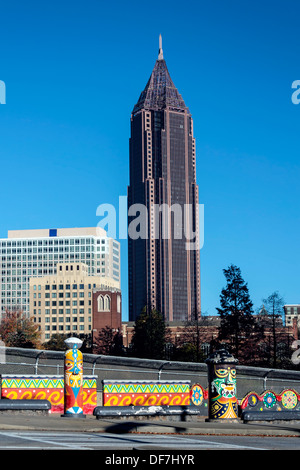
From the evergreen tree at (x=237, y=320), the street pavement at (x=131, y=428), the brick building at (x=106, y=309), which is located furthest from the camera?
the brick building at (x=106, y=309)

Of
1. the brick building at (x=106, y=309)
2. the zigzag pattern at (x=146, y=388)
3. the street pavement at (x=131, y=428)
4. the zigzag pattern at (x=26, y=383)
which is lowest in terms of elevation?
the street pavement at (x=131, y=428)

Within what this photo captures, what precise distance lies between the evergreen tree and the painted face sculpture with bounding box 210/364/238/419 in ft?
188

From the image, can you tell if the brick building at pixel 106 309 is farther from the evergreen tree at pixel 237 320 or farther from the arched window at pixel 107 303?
the evergreen tree at pixel 237 320

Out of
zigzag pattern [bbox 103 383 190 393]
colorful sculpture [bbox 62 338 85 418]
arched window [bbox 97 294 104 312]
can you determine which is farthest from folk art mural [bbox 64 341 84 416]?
arched window [bbox 97 294 104 312]

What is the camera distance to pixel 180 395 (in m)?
36.5

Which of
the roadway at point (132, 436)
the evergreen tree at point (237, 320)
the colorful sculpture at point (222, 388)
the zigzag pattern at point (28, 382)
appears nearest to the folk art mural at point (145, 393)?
the zigzag pattern at point (28, 382)

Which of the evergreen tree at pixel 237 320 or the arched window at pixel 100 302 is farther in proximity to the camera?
the arched window at pixel 100 302

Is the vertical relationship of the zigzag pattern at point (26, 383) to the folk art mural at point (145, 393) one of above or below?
above

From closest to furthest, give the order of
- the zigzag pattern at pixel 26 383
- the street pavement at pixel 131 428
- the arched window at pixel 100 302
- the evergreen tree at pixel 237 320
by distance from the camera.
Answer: the street pavement at pixel 131 428 → the zigzag pattern at pixel 26 383 → the evergreen tree at pixel 237 320 → the arched window at pixel 100 302

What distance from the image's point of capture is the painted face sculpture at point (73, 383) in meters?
29.1
